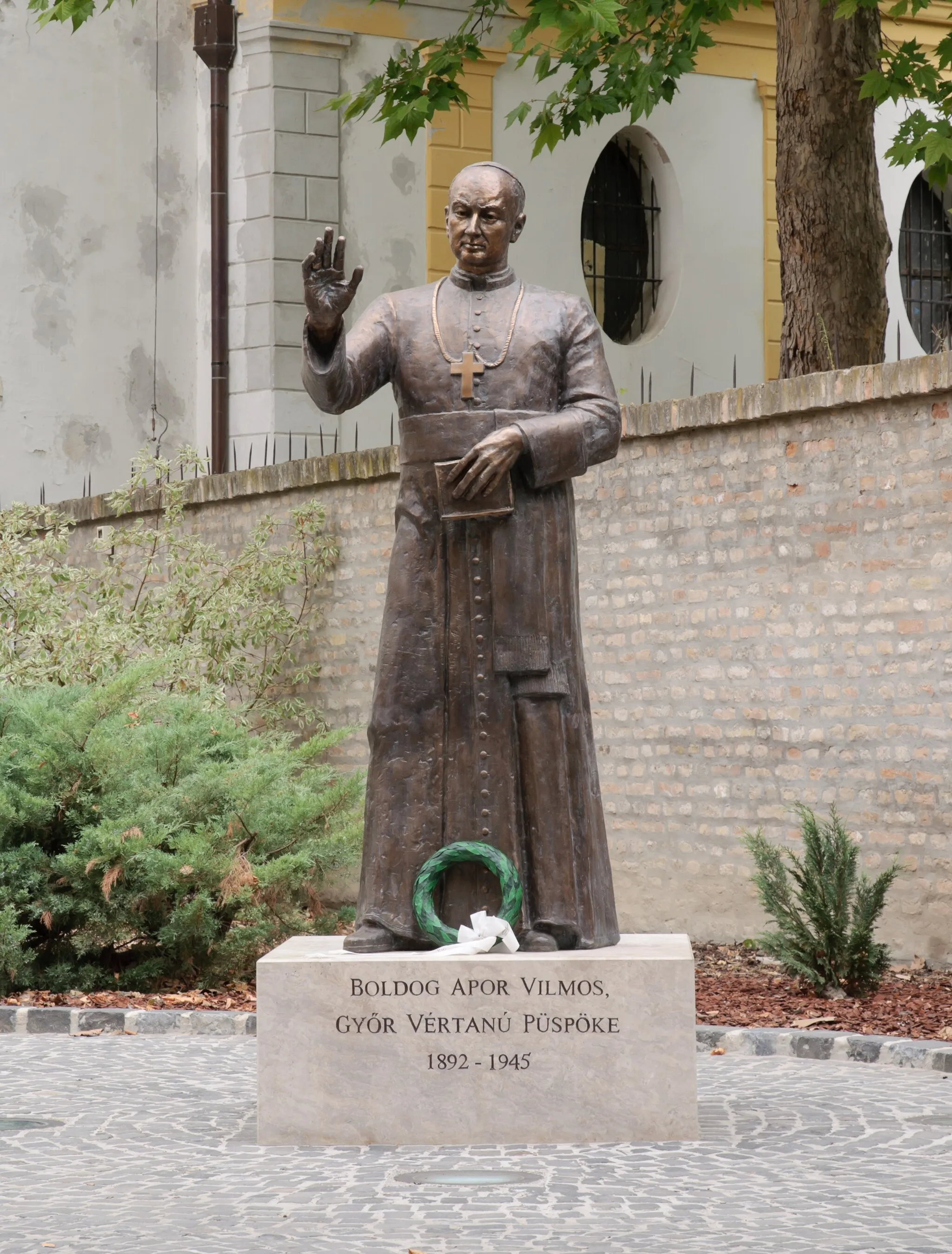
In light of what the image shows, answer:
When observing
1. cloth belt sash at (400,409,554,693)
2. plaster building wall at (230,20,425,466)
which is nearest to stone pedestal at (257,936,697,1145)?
cloth belt sash at (400,409,554,693)

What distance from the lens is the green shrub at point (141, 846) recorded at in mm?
9641

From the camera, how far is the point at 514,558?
259 inches

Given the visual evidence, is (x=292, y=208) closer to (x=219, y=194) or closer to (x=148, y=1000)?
(x=219, y=194)

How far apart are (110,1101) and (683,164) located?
1450 cm

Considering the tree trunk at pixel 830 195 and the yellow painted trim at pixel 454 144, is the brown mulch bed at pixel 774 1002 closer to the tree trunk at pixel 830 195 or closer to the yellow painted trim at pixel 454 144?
the tree trunk at pixel 830 195

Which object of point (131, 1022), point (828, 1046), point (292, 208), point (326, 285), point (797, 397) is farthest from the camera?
point (292, 208)

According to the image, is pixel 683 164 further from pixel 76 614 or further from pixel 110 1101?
pixel 110 1101

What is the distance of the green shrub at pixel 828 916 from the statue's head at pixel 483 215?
3.57m

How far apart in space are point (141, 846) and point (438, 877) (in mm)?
3314

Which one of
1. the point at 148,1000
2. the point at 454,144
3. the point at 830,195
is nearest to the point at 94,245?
the point at 454,144

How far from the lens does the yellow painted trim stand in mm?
18609

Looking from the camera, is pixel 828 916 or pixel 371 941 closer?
pixel 371 941

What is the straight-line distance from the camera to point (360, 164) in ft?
60.3

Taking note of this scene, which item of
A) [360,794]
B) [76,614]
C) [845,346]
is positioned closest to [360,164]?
[76,614]
